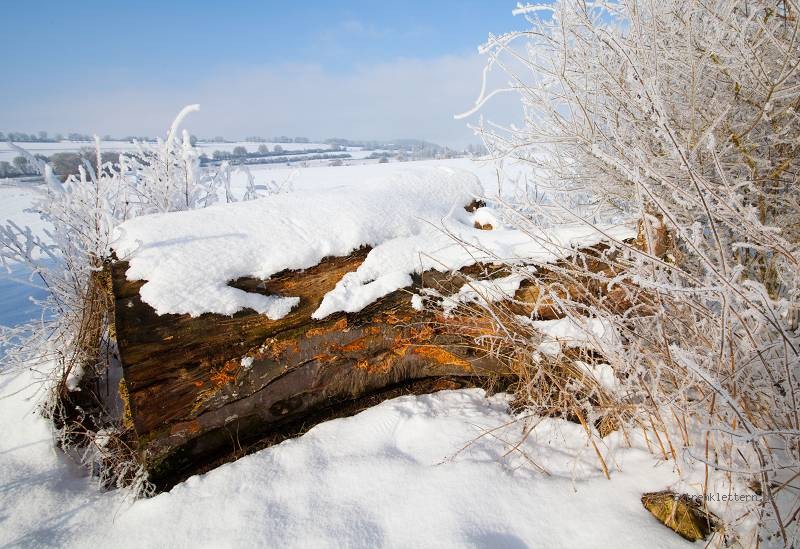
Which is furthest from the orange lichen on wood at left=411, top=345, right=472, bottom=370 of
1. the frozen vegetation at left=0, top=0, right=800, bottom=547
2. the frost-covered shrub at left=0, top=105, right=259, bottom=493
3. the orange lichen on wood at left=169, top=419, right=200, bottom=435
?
the frost-covered shrub at left=0, top=105, right=259, bottom=493

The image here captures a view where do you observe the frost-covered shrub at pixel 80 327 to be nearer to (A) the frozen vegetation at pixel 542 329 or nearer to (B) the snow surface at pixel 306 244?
(A) the frozen vegetation at pixel 542 329

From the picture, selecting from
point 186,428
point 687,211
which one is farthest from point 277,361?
point 687,211

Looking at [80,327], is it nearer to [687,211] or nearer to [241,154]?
[687,211]

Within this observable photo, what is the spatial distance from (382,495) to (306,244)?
4.26 ft

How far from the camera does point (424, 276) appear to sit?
2203 mm

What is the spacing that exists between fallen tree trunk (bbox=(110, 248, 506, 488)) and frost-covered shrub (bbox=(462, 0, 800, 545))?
594 mm

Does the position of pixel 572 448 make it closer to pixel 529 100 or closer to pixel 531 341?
pixel 531 341

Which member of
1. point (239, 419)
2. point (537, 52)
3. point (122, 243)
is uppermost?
point (537, 52)

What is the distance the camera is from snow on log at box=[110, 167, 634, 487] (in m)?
1.83

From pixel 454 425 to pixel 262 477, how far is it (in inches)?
39.1

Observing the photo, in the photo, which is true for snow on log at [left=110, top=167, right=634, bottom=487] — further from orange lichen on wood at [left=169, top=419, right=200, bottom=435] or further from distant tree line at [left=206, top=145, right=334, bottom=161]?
distant tree line at [left=206, top=145, right=334, bottom=161]

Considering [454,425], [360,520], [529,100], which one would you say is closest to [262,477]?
[360,520]

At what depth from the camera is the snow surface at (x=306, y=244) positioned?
1.85 m

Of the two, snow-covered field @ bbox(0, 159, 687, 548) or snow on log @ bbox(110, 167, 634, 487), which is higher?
snow on log @ bbox(110, 167, 634, 487)
